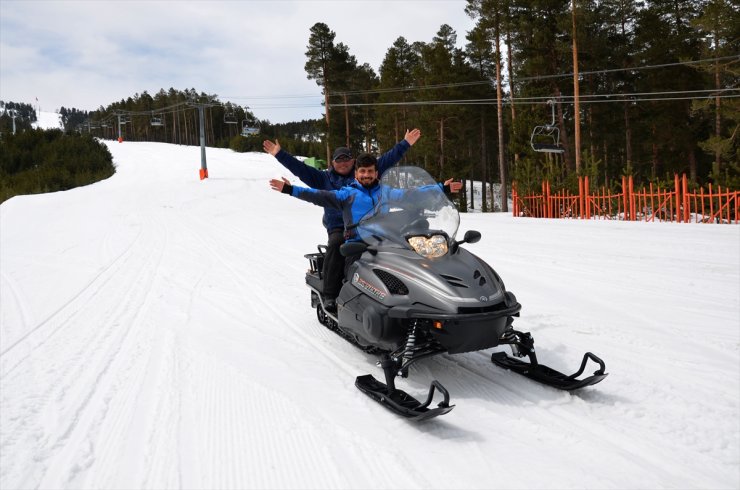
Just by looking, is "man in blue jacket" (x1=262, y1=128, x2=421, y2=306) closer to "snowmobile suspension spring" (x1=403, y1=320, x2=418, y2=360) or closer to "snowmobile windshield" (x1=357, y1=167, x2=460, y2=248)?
"snowmobile windshield" (x1=357, y1=167, x2=460, y2=248)

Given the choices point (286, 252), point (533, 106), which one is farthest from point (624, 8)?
point (286, 252)

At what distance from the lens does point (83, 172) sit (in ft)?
109

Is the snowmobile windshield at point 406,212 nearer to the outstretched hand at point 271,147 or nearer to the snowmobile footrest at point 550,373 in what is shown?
the snowmobile footrest at point 550,373

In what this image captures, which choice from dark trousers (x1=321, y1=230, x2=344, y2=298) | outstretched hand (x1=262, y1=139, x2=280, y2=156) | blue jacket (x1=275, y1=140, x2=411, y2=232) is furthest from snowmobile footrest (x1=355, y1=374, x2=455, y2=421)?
outstretched hand (x1=262, y1=139, x2=280, y2=156)

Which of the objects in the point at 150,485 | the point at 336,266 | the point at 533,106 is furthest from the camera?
the point at 533,106

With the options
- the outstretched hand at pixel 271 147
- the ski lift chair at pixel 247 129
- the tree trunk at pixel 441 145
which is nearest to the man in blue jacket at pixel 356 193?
the outstretched hand at pixel 271 147

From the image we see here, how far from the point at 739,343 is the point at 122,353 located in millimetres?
5592

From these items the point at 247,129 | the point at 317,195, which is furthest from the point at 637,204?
the point at 247,129

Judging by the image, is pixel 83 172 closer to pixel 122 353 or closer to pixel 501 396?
pixel 122 353

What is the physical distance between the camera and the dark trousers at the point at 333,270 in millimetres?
4672

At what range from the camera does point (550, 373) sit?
3711 mm

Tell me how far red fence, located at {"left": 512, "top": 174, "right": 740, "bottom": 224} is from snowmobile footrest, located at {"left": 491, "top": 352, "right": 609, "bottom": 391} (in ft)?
45.7

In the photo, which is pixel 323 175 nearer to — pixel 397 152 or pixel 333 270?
pixel 397 152

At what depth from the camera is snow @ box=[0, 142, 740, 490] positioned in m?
2.60
